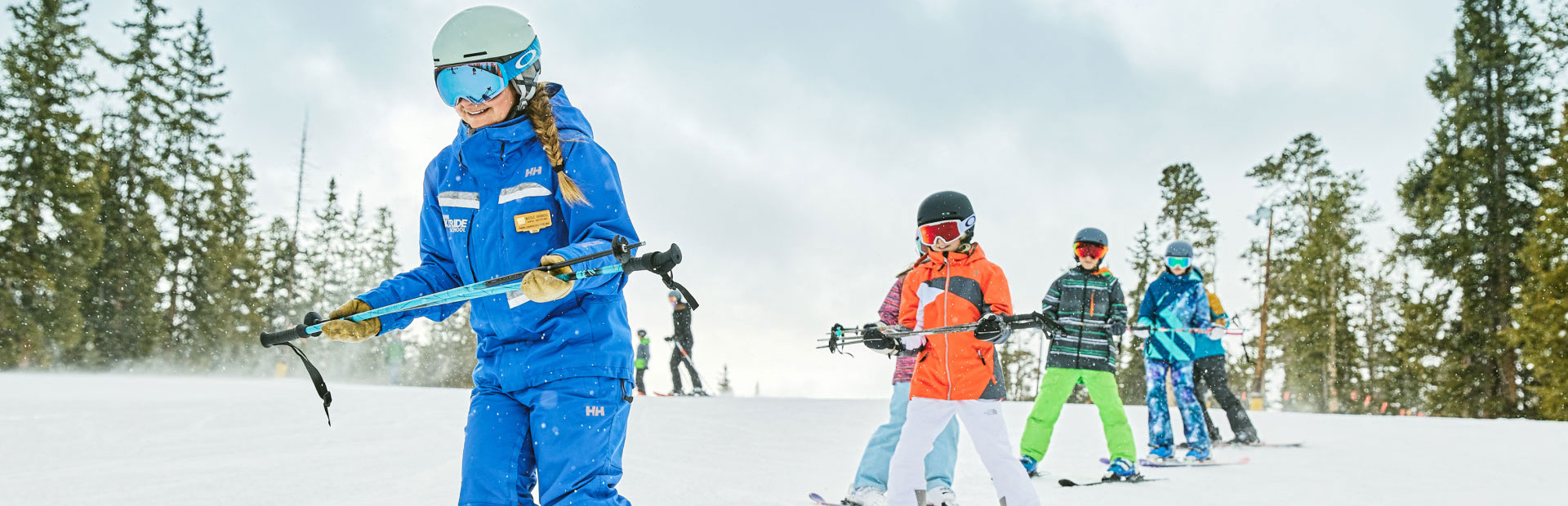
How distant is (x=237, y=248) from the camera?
44.1m

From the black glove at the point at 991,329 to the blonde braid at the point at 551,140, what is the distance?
9.35 ft

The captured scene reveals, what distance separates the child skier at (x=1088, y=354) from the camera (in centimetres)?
788

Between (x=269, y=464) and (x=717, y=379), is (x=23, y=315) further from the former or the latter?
(x=717, y=379)

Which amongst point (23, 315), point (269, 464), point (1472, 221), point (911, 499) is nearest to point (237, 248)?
point (23, 315)

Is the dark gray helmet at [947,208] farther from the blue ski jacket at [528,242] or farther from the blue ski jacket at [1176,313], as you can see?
the blue ski jacket at [1176,313]

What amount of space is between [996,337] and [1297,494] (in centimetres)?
410

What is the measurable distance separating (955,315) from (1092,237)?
307cm

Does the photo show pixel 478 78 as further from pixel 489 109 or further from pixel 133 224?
pixel 133 224

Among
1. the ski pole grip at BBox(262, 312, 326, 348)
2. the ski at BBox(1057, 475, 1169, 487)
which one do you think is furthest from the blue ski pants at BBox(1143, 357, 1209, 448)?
the ski pole grip at BBox(262, 312, 326, 348)

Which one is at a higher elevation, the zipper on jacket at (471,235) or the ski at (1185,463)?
the zipper on jacket at (471,235)

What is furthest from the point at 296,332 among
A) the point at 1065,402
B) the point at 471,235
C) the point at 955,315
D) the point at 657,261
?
the point at 1065,402

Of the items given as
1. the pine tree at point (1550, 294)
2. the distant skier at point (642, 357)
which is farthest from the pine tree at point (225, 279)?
the pine tree at point (1550, 294)

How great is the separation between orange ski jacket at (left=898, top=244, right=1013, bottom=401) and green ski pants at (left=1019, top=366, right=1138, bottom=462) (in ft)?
8.33

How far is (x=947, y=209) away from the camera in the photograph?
18.8 ft
